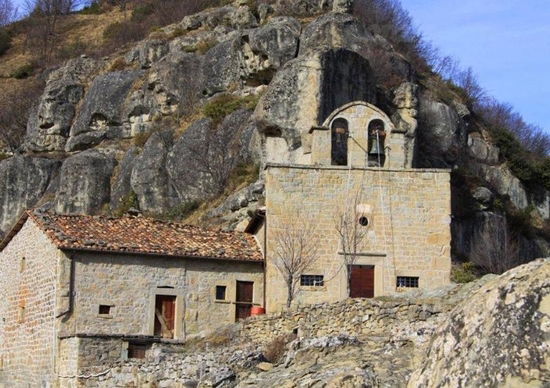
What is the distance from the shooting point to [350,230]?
33156 mm

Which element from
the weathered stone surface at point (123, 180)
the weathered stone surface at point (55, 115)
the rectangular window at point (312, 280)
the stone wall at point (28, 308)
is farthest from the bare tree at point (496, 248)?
the weathered stone surface at point (55, 115)

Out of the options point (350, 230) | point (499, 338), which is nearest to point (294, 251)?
point (350, 230)

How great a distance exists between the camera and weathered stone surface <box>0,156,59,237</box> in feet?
190

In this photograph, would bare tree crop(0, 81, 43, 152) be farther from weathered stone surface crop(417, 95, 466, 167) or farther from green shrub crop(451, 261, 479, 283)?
green shrub crop(451, 261, 479, 283)

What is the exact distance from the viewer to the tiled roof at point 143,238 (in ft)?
103

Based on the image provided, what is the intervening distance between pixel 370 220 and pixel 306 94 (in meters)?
13.0

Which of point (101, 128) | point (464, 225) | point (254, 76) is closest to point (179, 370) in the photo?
point (464, 225)

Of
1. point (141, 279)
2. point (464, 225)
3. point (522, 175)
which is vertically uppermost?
point (522, 175)

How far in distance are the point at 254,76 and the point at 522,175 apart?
53.4ft

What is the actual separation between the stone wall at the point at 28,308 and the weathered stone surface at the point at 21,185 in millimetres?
22498

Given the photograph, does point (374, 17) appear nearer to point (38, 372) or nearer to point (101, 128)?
point (101, 128)

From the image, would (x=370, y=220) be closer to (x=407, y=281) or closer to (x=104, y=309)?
(x=407, y=281)

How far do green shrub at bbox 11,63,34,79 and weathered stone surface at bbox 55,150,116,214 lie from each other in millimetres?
30112

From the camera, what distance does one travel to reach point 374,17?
68125 mm
